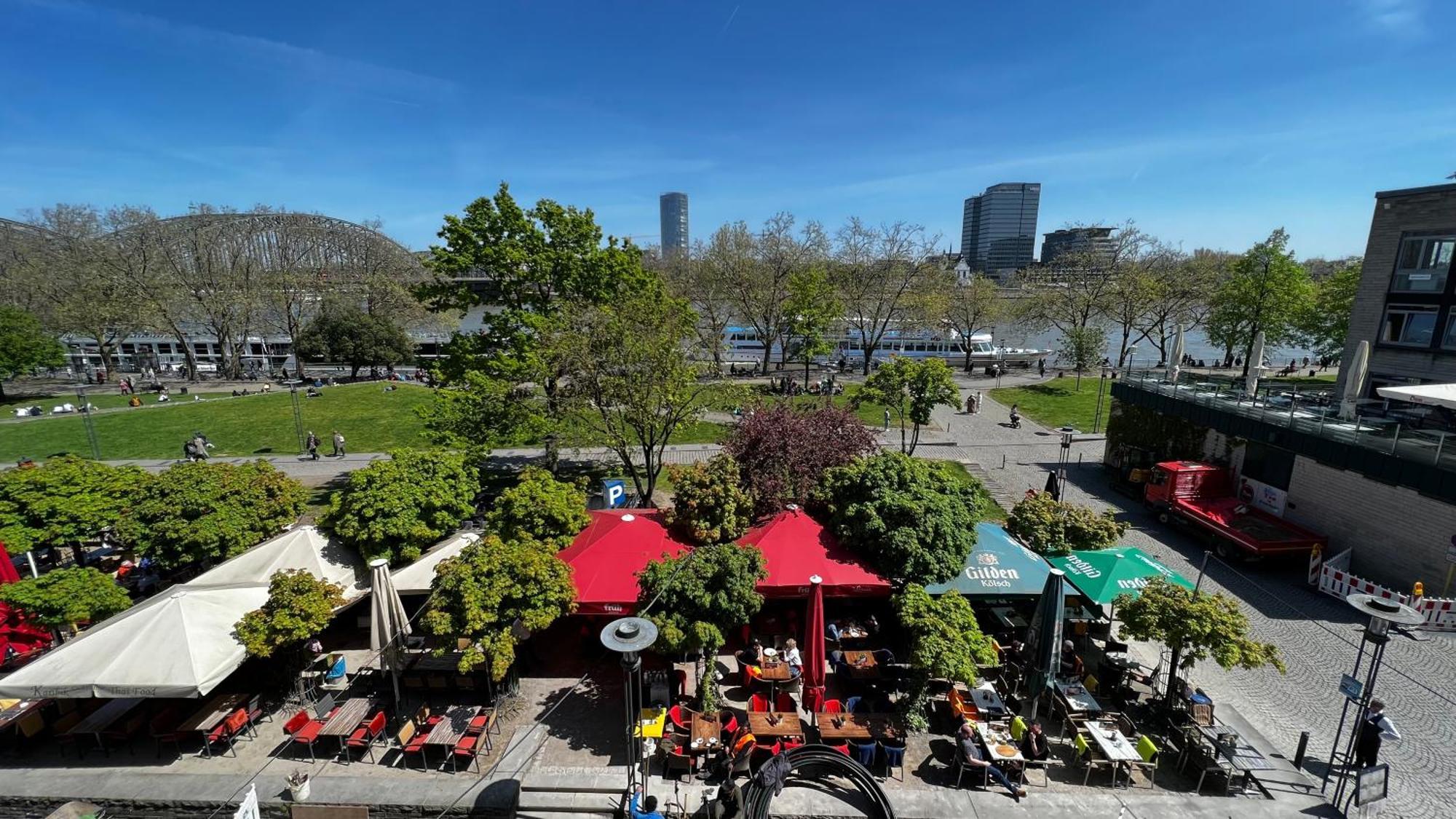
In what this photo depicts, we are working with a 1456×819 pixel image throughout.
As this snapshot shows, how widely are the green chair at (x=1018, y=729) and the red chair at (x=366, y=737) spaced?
1059 cm

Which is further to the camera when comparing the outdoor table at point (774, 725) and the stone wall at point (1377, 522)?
the stone wall at point (1377, 522)

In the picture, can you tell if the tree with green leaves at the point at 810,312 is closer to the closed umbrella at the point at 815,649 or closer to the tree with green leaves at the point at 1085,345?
the tree with green leaves at the point at 1085,345

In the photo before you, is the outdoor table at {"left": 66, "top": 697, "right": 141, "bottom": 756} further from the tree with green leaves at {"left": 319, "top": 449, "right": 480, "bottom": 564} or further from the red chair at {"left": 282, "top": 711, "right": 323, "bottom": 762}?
the tree with green leaves at {"left": 319, "top": 449, "right": 480, "bottom": 564}

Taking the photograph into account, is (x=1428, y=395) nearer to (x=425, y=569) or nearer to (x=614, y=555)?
(x=614, y=555)

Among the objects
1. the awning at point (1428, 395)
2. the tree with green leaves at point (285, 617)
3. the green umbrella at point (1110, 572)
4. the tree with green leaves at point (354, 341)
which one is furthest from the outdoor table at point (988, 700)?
the tree with green leaves at point (354, 341)

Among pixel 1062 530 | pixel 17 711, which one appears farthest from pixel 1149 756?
pixel 17 711

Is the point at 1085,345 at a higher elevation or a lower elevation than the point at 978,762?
higher

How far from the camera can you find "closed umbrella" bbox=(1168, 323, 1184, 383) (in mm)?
23203

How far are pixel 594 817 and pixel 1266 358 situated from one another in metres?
65.6

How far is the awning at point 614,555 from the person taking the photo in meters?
11.3

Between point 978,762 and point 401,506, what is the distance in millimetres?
12403

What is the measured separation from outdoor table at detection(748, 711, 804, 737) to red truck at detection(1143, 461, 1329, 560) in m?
14.9

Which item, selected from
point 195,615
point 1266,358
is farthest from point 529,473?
point 1266,358

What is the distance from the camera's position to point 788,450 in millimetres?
15727
